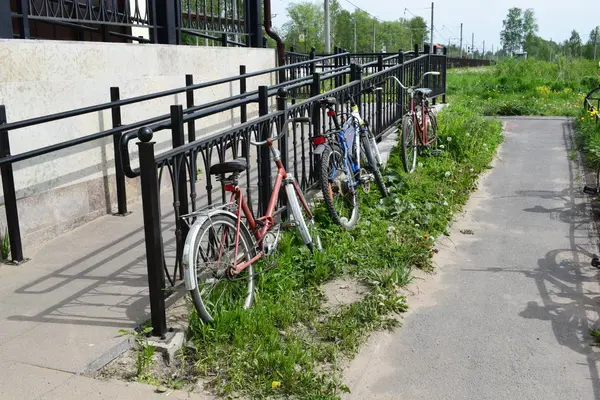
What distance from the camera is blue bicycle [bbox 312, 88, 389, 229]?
5.84 m

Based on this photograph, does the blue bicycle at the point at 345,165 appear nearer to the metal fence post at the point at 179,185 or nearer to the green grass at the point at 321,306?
the green grass at the point at 321,306

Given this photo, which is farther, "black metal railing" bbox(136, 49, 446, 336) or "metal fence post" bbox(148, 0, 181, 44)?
"metal fence post" bbox(148, 0, 181, 44)

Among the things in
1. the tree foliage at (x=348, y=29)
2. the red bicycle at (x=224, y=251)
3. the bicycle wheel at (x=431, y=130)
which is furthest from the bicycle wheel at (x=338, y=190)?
the tree foliage at (x=348, y=29)

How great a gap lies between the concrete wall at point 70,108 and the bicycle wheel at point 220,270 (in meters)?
1.99

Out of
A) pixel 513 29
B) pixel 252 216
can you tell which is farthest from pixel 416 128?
pixel 513 29

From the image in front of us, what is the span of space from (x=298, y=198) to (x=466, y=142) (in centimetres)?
466

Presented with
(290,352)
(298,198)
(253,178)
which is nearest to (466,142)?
(253,178)

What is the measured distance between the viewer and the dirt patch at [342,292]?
465 centimetres

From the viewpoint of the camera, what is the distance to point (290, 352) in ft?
12.1

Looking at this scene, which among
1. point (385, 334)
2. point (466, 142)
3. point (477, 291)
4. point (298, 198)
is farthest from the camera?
point (466, 142)

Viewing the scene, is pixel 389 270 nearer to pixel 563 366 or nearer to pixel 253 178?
pixel 563 366

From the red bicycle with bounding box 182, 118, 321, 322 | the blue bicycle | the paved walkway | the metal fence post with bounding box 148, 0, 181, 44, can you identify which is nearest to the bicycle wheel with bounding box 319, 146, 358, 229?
the blue bicycle

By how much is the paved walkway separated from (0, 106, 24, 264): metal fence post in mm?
2707

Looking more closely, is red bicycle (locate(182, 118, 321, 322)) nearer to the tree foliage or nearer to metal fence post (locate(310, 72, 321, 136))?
metal fence post (locate(310, 72, 321, 136))
